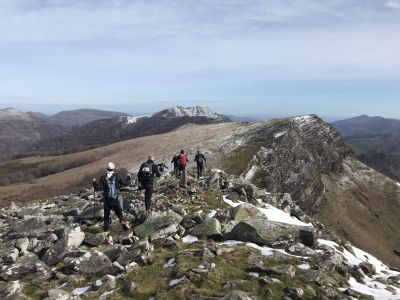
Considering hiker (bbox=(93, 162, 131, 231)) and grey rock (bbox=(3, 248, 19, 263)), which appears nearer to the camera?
grey rock (bbox=(3, 248, 19, 263))

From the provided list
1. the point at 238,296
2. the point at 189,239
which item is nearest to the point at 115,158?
the point at 189,239

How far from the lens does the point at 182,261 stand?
61.9 ft

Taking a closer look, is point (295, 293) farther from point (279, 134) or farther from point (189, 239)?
point (279, 134)

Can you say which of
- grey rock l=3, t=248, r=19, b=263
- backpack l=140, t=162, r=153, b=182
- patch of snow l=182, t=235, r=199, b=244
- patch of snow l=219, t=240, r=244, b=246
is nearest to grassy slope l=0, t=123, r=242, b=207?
backpack l=140, t=162, r=153, b=182

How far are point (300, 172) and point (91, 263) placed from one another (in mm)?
110085

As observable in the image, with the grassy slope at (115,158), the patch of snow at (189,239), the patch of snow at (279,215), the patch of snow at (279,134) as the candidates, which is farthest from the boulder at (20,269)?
the patch of snow at (279,134)

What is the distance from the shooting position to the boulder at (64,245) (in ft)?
67.8

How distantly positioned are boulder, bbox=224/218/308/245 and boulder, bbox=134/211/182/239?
306 centimetres

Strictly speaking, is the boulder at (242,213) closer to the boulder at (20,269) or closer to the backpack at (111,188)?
the backpack at (111,188)

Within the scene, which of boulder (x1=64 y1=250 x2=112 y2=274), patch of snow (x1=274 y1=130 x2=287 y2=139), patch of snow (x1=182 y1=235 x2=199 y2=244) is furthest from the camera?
patch of snow (x1=274 y1=130 x2=287 y2=139)

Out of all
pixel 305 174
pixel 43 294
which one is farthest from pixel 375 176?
pixel 43 294

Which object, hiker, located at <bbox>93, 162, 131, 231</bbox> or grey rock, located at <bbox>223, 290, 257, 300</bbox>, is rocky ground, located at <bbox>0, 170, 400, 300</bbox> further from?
hiker, located at <bbox>93, 162, 131, 231</bbox>

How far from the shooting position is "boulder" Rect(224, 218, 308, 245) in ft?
72.6

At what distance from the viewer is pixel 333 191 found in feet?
450
